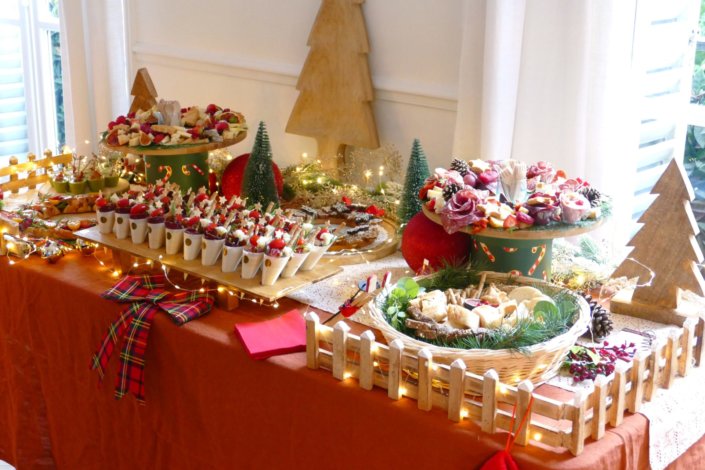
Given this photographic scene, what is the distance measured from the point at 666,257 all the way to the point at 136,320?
100 centimetres

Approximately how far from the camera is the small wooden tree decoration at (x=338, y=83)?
Answer: 7.72 ft

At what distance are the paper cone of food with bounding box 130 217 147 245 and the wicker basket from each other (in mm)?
619

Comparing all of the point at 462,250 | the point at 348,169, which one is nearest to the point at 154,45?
the point at 348,169

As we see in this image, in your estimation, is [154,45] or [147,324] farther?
[154,45]

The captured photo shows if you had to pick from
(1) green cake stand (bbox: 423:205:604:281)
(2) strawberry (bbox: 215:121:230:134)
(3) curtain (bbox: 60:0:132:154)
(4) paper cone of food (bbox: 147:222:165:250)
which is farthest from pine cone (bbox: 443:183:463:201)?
(3) curtain (bbox: 60:0:132:154)

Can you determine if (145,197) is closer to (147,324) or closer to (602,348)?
(147,324)

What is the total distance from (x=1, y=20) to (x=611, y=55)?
9.91ft

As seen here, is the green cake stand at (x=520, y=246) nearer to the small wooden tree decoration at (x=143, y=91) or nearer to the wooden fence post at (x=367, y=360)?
the wooden fence post at (x=367, y=360)

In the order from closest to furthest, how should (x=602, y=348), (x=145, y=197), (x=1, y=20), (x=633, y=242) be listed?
(x=602, y=348)
(x=633, y=242)
(x=145, y=197)
(x=1, y=20)

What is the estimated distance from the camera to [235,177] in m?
2.20

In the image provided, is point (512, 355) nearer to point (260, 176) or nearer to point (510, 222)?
point (510, 222)

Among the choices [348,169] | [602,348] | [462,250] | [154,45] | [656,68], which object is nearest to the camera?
[602,348]

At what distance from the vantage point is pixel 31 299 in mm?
1972

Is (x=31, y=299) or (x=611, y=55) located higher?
(x=611, y=55)
